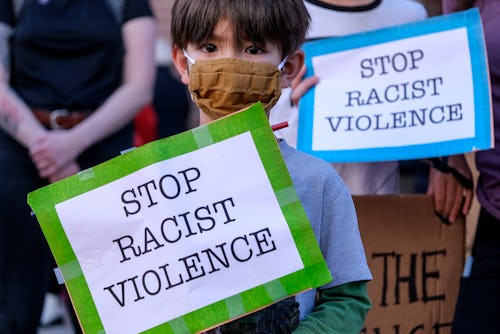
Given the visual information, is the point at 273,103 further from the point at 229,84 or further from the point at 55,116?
the point at 55,116

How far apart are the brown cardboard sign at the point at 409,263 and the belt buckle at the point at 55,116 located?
1.10m

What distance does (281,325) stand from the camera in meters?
2.15

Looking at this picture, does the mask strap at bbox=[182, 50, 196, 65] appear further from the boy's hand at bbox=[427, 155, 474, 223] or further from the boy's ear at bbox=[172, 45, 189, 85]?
the boy's hand at bbox=[427, 155, 474, 223]

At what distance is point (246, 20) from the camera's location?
7.52 ft

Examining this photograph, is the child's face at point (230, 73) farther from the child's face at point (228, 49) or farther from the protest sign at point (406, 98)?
the protest sign at point (406, 98)

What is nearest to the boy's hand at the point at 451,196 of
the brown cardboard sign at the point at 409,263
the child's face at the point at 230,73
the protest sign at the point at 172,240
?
the brown cardboard sign at the point at 409,263

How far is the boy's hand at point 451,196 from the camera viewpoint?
10.6 feet

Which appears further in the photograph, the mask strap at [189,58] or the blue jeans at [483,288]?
the blue jeans at [483,288]

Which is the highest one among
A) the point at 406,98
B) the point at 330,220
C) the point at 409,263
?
the point at 406,98

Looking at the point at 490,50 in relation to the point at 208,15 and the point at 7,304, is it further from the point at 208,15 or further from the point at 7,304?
the point at 7,304

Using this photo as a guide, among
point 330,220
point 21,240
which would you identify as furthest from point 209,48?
point 21,240

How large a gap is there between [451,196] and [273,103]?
1163 millimetres

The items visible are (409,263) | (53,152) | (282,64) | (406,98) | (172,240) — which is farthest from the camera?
(53,152)

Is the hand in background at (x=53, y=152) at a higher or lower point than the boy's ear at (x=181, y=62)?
lower
